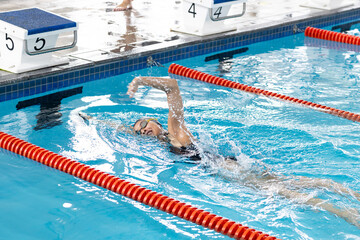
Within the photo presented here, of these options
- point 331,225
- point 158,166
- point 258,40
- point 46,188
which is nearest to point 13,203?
point 46,188

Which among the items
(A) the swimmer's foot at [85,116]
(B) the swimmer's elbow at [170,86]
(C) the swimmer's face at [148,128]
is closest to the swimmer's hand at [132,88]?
(B) the swimmer's elbow at [170,86]

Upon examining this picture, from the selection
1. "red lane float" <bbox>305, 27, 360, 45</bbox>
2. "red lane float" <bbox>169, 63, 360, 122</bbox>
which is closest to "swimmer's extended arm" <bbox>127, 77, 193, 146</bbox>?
"red lane float" <bbox>169, 63, 360, 122</bbox>

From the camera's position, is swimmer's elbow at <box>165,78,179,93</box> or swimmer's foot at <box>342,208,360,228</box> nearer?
swimmer's foot at <box>342,208,360,228</box>

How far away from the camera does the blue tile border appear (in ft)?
19.3

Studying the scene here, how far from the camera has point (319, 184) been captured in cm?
400

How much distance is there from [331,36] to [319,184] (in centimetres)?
526

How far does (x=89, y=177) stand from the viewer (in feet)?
13.6

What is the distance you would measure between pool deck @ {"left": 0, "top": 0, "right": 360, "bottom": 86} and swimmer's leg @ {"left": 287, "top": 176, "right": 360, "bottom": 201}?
3173 mm

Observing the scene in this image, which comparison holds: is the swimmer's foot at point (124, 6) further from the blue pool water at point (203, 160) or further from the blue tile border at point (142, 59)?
the blue pool water at point (203, 160)

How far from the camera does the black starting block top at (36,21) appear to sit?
5781mm

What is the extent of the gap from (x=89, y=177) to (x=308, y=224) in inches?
63.6

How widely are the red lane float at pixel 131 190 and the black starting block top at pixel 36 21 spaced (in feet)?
4.88

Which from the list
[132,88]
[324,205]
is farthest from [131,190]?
[324,205]

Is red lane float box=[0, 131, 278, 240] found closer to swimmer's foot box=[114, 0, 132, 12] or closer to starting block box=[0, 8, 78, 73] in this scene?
starting block box=[0, 8, 78, 73]
